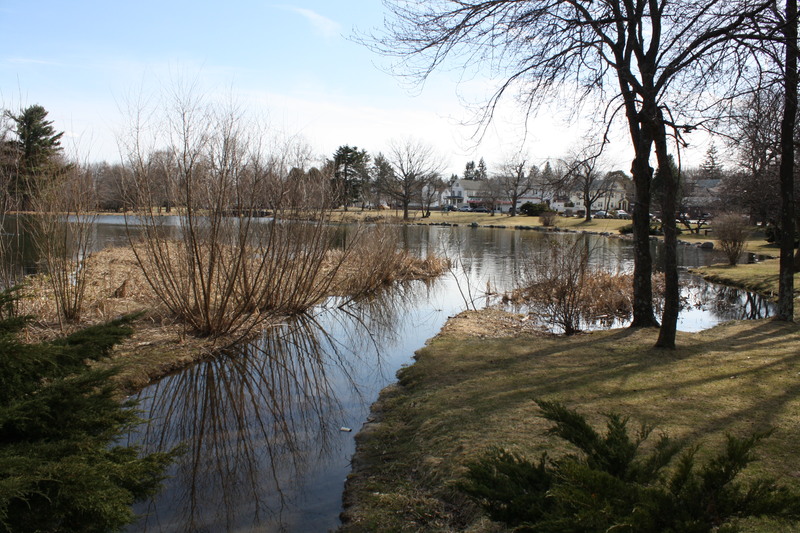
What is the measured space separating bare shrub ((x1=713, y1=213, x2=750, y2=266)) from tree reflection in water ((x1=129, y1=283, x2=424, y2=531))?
66.3 feet

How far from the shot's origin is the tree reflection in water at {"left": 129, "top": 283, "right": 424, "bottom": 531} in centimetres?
500

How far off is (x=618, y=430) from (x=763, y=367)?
19.6 ft

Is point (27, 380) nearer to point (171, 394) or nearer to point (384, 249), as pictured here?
point (171, 394)

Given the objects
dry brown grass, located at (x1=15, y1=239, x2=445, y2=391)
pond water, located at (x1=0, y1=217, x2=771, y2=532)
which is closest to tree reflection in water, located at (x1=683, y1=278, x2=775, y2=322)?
pond water, located at (x1=0, y1=217, x2=771, y2=532)

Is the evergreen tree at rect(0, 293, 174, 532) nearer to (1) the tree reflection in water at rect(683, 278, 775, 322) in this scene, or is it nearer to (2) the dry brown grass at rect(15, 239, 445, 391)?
(2) the dry brown grass at rect(15, 239, 445, 391)

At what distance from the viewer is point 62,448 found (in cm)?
278

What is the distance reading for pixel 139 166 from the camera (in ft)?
31.7

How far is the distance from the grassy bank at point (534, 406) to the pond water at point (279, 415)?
1.65ft

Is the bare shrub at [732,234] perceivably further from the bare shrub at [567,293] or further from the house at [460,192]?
the house at [460,192]

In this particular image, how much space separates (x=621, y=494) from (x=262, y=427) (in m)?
5.66

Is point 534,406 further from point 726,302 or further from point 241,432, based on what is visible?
point 726,302

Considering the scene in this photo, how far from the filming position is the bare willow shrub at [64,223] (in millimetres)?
9820

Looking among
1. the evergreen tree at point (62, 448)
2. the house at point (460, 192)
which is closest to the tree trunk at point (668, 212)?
the evergreen tree at point (62, 448)

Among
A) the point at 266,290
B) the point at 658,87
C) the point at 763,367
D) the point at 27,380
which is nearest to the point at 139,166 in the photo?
the point at 266,290
